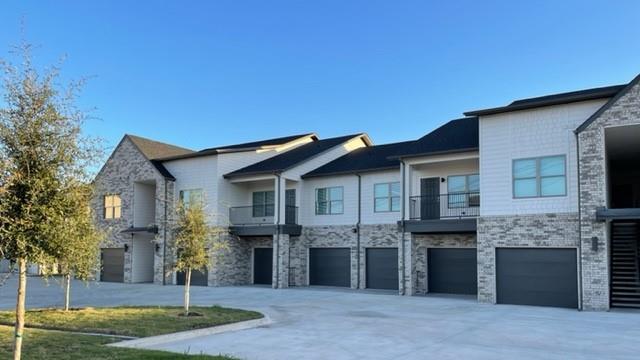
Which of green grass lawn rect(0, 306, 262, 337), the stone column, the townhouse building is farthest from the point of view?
the stone column

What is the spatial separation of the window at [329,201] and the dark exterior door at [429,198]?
4.90 metres

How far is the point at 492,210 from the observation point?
2031 cm

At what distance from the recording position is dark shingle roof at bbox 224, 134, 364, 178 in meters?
28.8

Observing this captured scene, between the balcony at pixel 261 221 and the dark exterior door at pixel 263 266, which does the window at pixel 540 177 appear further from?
the dark exterior door at pixel 263 266

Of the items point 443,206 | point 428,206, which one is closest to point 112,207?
point 428,206

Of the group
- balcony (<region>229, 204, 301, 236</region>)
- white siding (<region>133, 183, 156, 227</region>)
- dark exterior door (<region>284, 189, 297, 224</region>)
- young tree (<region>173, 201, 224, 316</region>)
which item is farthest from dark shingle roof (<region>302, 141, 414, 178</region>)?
young tree (<region>173, 201, 224, 316</region>)

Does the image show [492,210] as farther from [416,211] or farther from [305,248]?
[305,248]

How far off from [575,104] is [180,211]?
13866mm

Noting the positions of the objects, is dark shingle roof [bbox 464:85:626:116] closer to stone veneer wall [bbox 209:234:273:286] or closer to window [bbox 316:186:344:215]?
window [bbox 316:186:344:215]

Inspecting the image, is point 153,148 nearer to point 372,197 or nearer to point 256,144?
point 256,144

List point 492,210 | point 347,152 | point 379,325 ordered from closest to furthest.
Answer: point 379,325 < point 492,210 < point 347,152

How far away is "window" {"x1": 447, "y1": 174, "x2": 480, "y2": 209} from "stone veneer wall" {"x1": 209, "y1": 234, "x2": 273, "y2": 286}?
10.4m

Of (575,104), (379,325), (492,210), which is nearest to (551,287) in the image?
(492,210)

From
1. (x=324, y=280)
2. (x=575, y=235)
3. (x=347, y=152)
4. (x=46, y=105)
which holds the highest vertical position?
(x=347, y=152)
